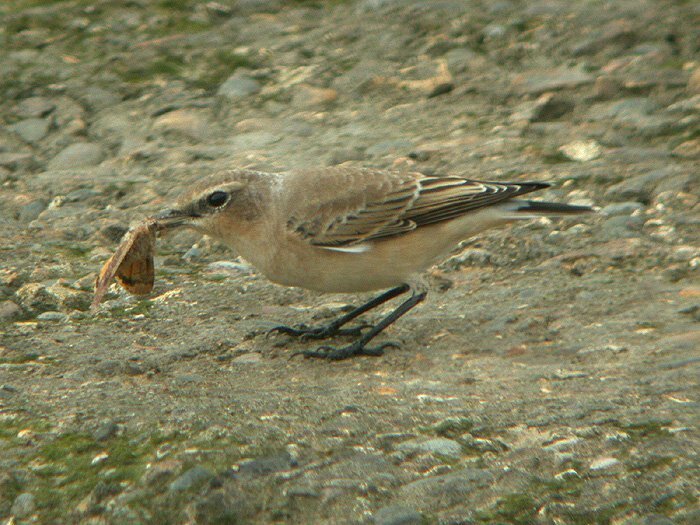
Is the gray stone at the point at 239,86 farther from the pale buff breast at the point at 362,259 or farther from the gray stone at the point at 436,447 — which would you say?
the gray stone at the point at 436,447

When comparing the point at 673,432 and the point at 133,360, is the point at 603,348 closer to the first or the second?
the point at 673,432

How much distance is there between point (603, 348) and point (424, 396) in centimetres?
108

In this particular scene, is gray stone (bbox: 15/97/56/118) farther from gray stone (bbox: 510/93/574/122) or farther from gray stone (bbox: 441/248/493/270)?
gray stone (bbox: 441/248/493/270)

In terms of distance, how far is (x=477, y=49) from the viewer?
31.1 ft

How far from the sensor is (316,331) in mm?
5984

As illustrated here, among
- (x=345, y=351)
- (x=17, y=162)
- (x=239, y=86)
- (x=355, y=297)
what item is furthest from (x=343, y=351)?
(x=239, y=86)

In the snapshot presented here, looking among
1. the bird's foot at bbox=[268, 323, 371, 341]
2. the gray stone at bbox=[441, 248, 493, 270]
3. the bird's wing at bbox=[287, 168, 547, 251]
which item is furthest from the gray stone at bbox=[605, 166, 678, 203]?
the bird's foot at bbox=[268, 323, 371, 341]

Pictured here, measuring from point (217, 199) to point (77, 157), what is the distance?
110 inches

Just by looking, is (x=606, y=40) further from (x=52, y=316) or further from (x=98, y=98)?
(x=52, y=316)

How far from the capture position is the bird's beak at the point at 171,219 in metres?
6.09

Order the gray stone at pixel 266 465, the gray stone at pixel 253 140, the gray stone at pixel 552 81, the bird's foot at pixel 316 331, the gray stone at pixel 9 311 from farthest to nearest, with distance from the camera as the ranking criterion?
1. the gray stone at pixel 552 81
2. the gray stone at pixel 253 140
3. the gray stone at pixel 9 311
4. the bird's foot at pixel 316 331
5. the gray stone at pixel 266 465

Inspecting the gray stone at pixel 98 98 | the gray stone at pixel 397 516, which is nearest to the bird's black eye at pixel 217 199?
the gray stone at pixel 397 516

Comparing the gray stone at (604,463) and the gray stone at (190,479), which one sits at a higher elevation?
the gray stone at (190,479)

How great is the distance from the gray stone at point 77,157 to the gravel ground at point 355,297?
22 millimetres
